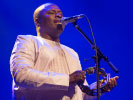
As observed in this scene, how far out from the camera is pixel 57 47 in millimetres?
3125

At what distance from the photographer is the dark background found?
181 inches

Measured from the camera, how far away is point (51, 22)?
319 cm

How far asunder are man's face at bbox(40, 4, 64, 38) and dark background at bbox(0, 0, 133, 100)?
4.17 ft

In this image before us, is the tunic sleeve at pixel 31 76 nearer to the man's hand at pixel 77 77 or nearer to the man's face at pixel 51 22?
the man's hand at pixel 77 77

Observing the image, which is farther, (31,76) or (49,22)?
(49,22)

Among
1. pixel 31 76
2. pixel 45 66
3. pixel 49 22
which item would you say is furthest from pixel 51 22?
pixel 31 76

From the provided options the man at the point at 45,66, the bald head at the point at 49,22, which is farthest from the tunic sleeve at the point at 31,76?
the bald head at the point at 49,22

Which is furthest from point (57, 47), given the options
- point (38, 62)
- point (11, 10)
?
point (11, 10)

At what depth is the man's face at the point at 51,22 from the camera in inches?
125

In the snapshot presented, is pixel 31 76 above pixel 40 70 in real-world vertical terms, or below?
below

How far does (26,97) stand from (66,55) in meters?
0.71

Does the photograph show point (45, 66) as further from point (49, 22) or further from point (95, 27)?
point (95, 27)

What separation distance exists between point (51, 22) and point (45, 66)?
623 mm

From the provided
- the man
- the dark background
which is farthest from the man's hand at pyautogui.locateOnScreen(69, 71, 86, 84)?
the dark background
